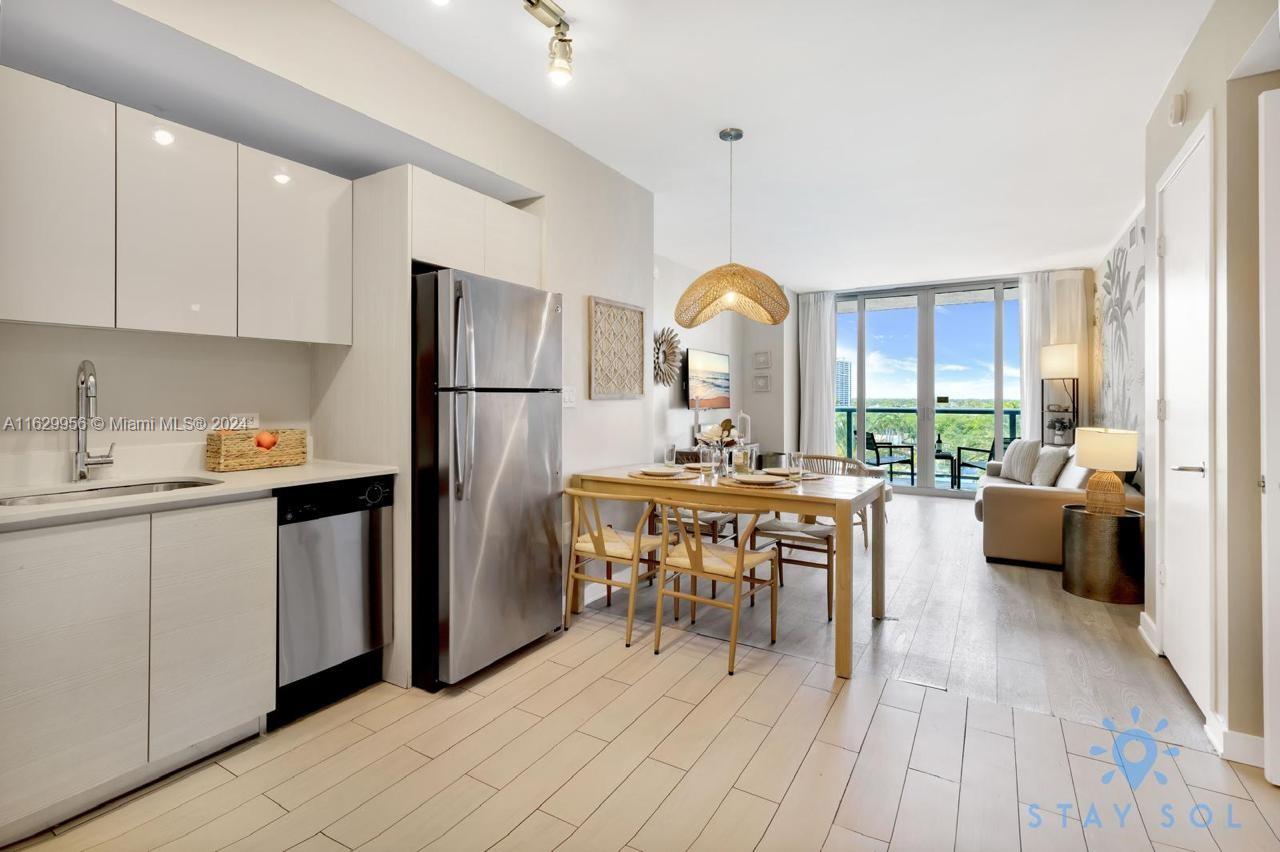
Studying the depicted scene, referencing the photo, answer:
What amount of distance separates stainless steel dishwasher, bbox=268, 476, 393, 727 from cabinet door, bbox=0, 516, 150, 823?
0.44m

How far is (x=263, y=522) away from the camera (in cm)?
209

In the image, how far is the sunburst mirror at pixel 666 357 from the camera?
231 inches

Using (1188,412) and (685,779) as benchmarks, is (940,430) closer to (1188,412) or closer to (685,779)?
(1188,412)

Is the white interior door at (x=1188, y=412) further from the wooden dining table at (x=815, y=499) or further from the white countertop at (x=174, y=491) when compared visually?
the white countertop at (x=174, y=491)

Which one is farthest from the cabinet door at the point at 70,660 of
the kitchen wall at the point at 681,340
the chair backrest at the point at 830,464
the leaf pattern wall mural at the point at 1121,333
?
the leaf pattern wall mural at the point at 1121,333

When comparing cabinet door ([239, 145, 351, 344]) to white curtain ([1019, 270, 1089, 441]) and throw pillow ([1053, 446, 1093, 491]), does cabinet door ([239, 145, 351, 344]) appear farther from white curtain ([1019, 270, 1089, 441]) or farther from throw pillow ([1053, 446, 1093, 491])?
white curtain ([1019, 270, 1089, 441])

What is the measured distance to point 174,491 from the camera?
1864 mm

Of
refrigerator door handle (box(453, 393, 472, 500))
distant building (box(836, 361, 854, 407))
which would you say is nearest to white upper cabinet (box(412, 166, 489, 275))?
refrigerator door handle (box(453, 393, 472, 500))

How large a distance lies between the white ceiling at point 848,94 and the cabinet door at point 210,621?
1895mm

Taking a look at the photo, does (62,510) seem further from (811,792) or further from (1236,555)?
(1236,555)

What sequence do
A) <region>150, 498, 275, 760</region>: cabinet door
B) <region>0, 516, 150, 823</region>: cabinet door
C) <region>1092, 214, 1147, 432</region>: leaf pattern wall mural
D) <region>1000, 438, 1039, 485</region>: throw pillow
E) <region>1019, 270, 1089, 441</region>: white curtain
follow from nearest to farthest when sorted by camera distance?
<region>0, 516, 150, 823</region>: cabinet door → <region>150, 498, 275, 760</region>: cabinet door → <region>1092, 214, 1147, 432</region>: leaf pattern wall mural → <region>1000, 438, 1039, 485</region>: throw pillow → <region>1019, 270, 1089, 441</region>: white curtain

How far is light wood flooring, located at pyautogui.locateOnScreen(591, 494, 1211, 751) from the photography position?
241 cm

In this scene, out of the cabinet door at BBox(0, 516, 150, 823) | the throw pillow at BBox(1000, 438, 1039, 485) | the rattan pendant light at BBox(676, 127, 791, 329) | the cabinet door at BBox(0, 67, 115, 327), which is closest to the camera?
the cabinet door at BBox(0, 516, 150, 823)

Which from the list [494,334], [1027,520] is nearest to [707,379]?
[1027,520]
